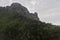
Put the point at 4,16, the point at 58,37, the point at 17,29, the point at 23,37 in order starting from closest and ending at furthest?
the point at 58,37 < the point at 23,37 < the point at 17,29 < the point at 4,16

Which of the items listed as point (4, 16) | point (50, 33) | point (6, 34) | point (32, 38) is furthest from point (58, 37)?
point (4, 16)

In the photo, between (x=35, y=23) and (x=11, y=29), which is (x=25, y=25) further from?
(x=11, y=29)

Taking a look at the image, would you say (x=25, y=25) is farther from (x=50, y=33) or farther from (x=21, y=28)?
(x=50, y=33)

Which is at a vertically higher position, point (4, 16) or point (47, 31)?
point (4, 16)

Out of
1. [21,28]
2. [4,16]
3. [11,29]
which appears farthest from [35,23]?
[4,16]

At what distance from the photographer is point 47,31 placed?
58.1 metres

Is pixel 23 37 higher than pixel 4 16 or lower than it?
lower

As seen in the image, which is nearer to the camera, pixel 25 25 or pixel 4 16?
pixel 25 25

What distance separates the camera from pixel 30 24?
209 ft

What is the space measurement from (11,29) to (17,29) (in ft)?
14.0

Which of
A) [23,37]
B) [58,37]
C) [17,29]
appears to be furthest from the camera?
[17,29]

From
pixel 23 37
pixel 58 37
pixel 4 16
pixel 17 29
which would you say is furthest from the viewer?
pixel 4 16

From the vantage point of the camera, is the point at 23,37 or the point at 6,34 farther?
the point at 6,34

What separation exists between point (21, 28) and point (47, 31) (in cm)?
1124
